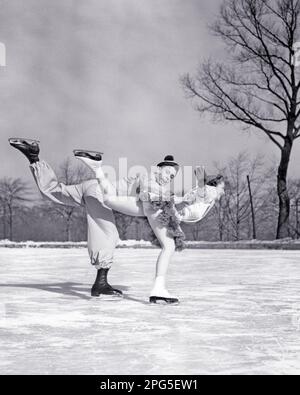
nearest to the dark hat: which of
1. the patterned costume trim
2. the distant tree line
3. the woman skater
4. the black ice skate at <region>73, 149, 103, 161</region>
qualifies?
the woman skater

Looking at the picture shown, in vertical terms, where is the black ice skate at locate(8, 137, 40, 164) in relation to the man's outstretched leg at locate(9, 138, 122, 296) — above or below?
above

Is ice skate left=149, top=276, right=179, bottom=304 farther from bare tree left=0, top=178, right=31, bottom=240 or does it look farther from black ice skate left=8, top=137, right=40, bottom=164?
bare tree left=0, top=178, right=31, bottom=240

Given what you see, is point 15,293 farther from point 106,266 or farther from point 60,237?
point 60,237

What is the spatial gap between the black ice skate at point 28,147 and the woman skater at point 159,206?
1.30ft

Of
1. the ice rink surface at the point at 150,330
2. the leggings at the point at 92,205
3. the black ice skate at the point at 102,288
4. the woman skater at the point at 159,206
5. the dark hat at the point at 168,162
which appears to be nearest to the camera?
the ice rink surface at the point at 150,330

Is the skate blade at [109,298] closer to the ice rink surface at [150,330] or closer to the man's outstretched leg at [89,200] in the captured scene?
the ice rink surface at [150,330]

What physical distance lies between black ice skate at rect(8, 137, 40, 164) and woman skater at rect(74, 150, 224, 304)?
1.30ft

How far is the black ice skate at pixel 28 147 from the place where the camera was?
208 inches

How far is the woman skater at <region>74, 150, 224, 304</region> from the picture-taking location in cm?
500

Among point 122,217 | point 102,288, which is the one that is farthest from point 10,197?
point 102,288

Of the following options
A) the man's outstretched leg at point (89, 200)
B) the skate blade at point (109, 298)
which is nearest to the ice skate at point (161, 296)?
the skate blade at point (109, 298)

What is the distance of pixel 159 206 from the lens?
5.00 meters

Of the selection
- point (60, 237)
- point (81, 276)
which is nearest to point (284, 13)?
point (81, 276)
